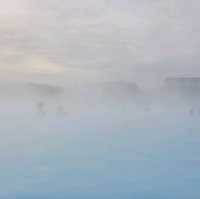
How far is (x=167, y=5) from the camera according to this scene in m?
1.49

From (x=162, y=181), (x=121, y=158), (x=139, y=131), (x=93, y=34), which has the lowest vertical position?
(x=162, y=181)

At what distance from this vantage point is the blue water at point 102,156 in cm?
155

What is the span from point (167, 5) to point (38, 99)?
0.72 m

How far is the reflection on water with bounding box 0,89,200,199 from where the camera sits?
5.08 feet

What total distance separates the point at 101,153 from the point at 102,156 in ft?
0.05

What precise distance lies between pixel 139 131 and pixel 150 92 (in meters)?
0.19

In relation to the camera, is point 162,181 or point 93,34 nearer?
point 93,34

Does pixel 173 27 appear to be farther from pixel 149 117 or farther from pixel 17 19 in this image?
pixel 17 19

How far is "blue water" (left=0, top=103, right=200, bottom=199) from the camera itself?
5.09 feet

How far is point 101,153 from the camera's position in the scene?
1.58 m

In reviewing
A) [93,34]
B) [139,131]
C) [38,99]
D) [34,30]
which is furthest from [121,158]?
[34,30]

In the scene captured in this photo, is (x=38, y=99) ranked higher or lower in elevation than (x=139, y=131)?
higher

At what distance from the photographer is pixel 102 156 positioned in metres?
1.58

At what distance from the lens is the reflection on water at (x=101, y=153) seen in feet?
5.08
